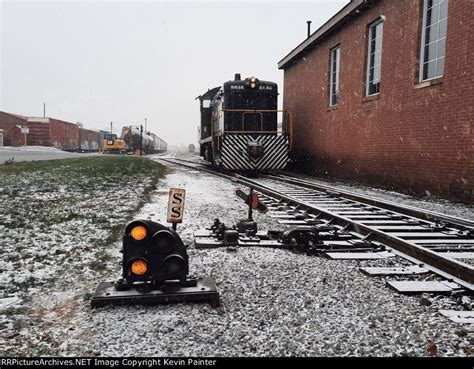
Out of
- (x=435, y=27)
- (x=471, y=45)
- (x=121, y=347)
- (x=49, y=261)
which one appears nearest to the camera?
(x=121, y=347)

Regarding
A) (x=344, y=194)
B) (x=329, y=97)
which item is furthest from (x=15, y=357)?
(x=329, y=97)

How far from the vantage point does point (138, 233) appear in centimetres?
249

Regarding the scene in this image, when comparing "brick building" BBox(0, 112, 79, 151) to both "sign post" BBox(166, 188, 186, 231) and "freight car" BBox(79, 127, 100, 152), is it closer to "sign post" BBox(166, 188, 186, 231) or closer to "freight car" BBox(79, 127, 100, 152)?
"freight car" BBox(79, 127, 100, 152)

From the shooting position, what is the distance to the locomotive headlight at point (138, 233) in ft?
8.15

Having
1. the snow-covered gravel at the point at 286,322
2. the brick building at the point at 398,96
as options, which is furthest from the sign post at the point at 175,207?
the brick building at the point at 398,96

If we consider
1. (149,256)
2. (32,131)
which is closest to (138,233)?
(149,256)

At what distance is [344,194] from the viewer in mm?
7898

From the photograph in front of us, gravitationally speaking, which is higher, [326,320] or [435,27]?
[435,27]

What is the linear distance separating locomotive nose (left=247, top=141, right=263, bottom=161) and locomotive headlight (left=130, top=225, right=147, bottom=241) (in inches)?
429

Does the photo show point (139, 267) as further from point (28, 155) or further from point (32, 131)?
point (32, 131)

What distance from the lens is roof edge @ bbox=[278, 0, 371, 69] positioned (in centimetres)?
1241

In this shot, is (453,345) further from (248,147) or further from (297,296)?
(248,147)

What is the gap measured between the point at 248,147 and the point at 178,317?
1132cm

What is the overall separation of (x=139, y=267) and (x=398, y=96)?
949cm
